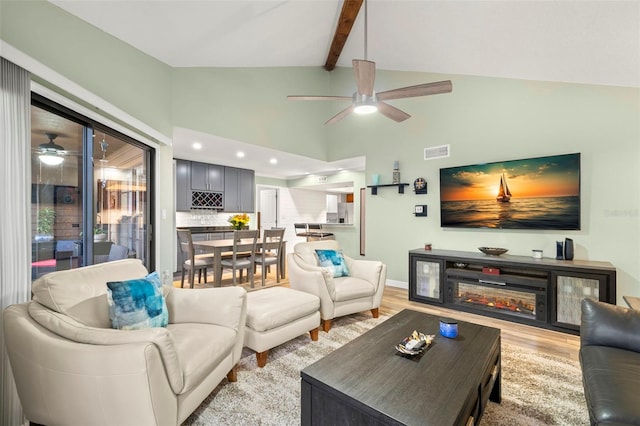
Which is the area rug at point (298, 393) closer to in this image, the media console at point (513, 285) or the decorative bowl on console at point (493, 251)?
the media console at point (513, 285)

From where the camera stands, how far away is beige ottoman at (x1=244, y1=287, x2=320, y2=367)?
7.36 feet

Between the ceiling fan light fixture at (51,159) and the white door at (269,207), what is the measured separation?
6030mm

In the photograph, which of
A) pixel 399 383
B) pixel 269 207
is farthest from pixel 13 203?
pixel 269 207

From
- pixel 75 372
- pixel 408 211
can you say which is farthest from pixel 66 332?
pixel 408 211

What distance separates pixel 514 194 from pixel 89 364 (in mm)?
4261

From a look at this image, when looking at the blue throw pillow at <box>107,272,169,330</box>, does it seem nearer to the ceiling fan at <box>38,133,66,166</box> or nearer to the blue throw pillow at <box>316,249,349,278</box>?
the ceiling fan at <box>38,133,66,166</box>

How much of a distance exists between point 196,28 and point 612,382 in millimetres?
3953

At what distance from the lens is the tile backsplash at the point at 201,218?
242 inches

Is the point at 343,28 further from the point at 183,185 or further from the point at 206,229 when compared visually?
the point at 206,229

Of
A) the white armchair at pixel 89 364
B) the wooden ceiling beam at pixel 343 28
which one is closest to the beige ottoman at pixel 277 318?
the white armchair at pixel 89 364

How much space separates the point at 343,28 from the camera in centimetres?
398

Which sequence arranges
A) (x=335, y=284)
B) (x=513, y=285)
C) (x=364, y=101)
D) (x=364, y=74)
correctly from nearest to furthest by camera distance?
(x=364, y=74), (x=364, y=101), (x=335, y=284), (x=513, y=285)

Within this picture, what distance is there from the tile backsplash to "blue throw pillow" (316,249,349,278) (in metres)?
3.88

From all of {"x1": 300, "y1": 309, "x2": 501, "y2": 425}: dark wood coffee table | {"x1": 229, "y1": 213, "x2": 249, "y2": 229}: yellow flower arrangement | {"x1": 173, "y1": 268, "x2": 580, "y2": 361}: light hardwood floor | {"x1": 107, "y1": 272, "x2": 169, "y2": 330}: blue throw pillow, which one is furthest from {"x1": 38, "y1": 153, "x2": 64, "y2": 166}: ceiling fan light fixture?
{"x1": 173, "y1": 268, "x2": 580, "y2": 361}: light hardwood floor
